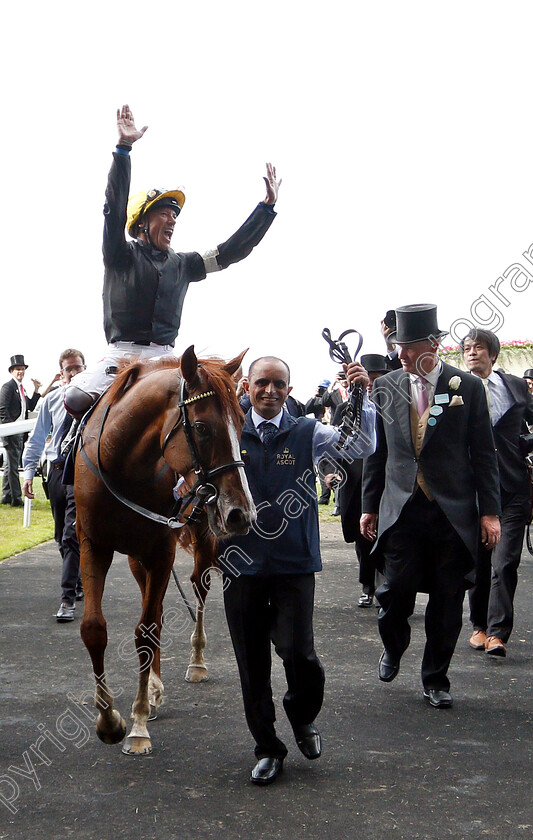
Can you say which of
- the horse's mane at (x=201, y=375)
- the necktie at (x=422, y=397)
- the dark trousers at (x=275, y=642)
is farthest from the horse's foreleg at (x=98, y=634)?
the necktie at (x=422, y=397)

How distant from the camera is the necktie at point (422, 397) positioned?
17.9 ft

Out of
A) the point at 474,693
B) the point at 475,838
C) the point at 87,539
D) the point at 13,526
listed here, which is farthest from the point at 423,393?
the point at 13,526

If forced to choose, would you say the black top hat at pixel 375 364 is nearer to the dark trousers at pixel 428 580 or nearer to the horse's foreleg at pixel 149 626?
the dark trousers at pixel 428 580

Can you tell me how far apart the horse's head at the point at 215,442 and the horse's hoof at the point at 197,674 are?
7.53 ft

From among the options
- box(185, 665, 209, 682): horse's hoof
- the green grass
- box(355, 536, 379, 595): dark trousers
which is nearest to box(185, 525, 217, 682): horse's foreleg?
box(185, 665, 209, 682): horse's hoof

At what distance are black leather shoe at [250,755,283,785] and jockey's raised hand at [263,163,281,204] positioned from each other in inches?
136

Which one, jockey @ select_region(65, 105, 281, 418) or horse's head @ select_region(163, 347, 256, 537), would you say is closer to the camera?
horse's head @ select_region(163, 347, 256, 537)

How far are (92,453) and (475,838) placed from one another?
2.64 meters

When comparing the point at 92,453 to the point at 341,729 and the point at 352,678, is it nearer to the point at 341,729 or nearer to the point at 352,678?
the point at 341,729

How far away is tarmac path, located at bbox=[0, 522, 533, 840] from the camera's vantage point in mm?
3613

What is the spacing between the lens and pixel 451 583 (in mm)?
5266

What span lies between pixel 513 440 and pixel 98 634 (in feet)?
12.4

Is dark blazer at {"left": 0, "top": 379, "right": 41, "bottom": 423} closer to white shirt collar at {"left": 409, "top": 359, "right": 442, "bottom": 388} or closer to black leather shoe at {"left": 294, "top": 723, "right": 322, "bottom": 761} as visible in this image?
white shirt collar at {"left": 409, "top": 359, "right": 442, "bottom": 388}

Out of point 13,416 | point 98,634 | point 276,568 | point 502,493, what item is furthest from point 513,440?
point 13,416
